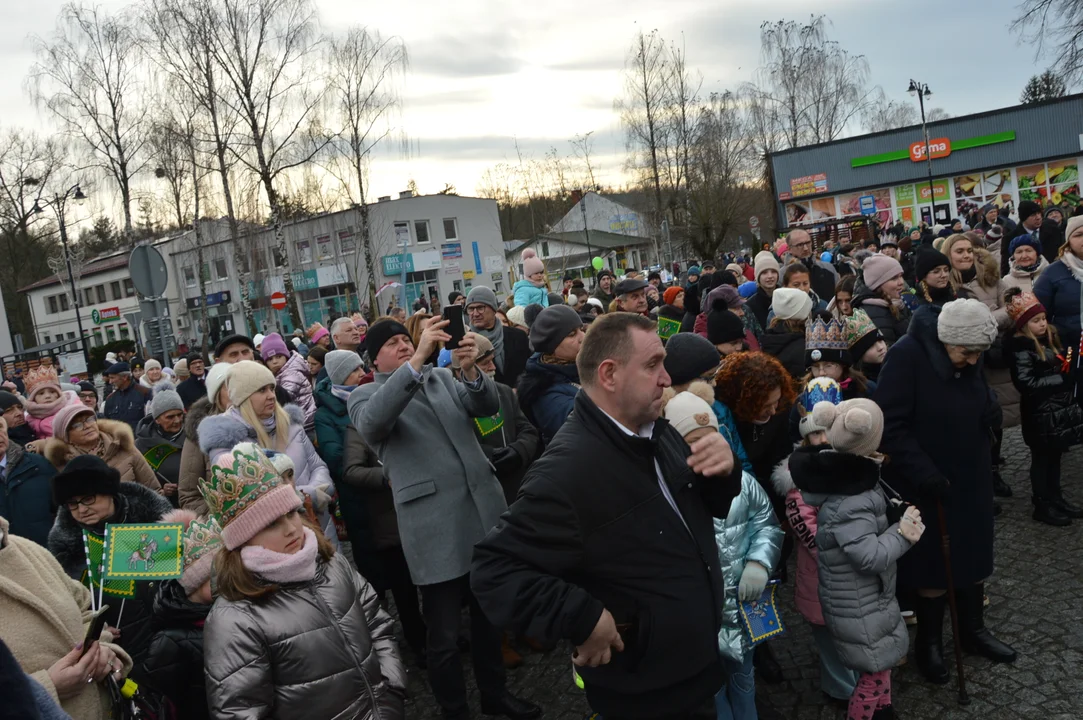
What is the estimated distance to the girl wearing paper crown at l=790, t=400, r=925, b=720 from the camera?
3.71 meters

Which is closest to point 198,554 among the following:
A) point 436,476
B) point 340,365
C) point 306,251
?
point 436,476

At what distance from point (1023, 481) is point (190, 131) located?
30.8 metres

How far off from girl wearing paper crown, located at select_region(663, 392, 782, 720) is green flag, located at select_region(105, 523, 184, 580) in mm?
→ 2065

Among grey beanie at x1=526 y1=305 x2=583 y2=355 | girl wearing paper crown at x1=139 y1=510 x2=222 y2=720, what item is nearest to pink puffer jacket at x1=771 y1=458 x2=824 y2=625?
grey beanie at x1=526 y1=305 x2=583 y2=355

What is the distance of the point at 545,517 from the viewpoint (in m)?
2.45

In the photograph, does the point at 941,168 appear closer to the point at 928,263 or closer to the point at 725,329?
the point at 928,263

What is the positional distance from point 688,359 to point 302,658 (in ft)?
7.81

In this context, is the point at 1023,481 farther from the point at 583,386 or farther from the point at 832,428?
the point at 583,386

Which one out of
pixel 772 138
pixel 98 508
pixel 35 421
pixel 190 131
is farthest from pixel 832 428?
pixel 772 138

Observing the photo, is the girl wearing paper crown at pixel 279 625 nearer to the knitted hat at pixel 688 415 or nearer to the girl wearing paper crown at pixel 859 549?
the knitted hat at pixel 688 415

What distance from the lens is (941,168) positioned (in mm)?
44219

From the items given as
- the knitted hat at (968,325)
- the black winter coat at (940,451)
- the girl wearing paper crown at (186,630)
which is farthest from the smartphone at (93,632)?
the knitted hat at (968,325)

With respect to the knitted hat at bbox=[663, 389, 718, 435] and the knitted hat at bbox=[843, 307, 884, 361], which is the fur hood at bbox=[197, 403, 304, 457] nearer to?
the knitted hat at bbox=[663, 389, 718, 435]

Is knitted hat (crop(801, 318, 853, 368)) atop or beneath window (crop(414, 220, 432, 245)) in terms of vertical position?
beneath
